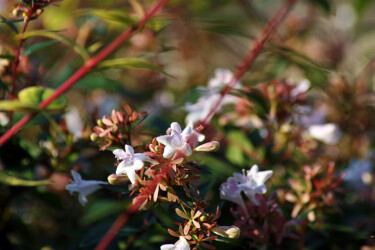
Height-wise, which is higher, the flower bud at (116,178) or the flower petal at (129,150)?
→ the flower petal at (129,150)

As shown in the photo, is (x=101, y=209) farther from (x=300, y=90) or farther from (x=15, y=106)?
(x=300, y=90)

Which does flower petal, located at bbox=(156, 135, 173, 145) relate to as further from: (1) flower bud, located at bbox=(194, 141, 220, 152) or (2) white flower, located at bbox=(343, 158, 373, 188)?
(2) white flower, located at bbox=(343, 158, 373, 188)

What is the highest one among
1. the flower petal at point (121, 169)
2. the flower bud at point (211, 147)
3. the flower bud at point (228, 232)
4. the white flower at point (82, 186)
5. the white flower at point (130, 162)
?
the flower bud at point (211, 147)

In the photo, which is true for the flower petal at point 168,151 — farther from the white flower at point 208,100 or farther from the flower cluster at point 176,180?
the white flower at point 208,100

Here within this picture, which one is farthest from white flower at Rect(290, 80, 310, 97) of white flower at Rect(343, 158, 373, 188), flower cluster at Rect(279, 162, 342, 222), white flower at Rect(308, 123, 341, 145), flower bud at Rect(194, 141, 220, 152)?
flower bud at Rect(194, 141, 220, 152)

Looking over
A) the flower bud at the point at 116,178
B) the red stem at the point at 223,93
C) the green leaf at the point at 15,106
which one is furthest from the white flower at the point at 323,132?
the green leaf at the point at 15,106

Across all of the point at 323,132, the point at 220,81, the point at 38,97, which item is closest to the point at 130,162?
the point at 38,97

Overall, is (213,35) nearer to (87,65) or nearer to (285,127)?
(285,127)
